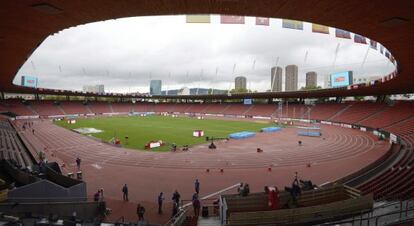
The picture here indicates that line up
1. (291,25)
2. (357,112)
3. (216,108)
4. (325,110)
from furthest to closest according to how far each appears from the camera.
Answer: (216,108)
(325,110)
(357,112)
(291,25)

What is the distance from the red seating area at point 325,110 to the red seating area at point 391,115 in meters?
14.2

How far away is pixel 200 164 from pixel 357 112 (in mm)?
49785

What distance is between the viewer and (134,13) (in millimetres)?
9305

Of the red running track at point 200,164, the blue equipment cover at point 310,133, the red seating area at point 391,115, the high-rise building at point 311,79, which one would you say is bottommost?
the red running track at point 200,164

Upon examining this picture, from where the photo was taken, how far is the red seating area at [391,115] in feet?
151

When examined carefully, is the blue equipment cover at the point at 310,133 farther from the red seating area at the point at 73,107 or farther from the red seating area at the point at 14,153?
the red seating area at the point at 73,107

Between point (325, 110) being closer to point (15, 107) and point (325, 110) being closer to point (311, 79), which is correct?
point (15, 107)

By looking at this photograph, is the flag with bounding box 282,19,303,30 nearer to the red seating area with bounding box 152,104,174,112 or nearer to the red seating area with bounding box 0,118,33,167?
the red seating area with bounding box 0,118,33,167

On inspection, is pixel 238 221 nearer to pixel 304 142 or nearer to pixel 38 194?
pixel 38 194

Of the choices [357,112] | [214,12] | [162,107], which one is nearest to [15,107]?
[162,107]

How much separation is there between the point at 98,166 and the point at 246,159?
14274 mm

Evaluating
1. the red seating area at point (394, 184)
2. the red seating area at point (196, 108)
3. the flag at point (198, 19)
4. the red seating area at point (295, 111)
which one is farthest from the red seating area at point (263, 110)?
the flag at point (198, 19)

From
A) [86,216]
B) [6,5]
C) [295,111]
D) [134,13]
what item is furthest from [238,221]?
[295,111]

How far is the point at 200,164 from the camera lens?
83.8 ft
